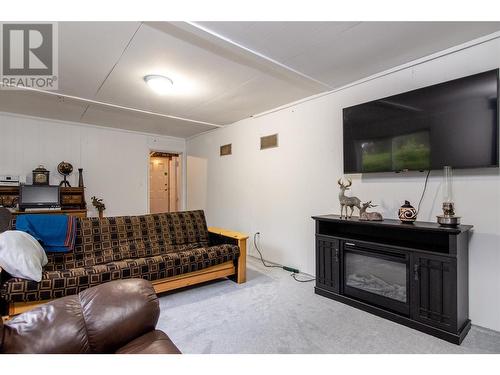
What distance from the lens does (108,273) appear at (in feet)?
7.97

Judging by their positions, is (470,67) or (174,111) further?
(174,111)

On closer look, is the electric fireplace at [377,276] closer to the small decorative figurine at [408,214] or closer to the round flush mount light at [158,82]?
the small decorative figurine at [408,214]

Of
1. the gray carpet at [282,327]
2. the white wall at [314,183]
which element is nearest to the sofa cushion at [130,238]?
the gray carpet at [282,327]

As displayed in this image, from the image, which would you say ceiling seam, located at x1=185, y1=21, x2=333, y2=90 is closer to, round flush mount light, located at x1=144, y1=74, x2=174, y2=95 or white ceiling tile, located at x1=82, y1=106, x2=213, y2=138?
round flush mount light, located at x1=144, y1=74, x2=174, y2=95

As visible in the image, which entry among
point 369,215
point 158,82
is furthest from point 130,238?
point 369,215

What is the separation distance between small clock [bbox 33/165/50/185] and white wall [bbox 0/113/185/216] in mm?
176

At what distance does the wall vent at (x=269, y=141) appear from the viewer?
159 inches

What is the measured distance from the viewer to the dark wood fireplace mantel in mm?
2012

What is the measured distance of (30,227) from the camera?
2611 millimetres

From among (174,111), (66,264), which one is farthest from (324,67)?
(66,264)

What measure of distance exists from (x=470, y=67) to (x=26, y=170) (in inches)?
240

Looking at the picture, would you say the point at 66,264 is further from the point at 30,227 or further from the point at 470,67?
the point at 470,67
